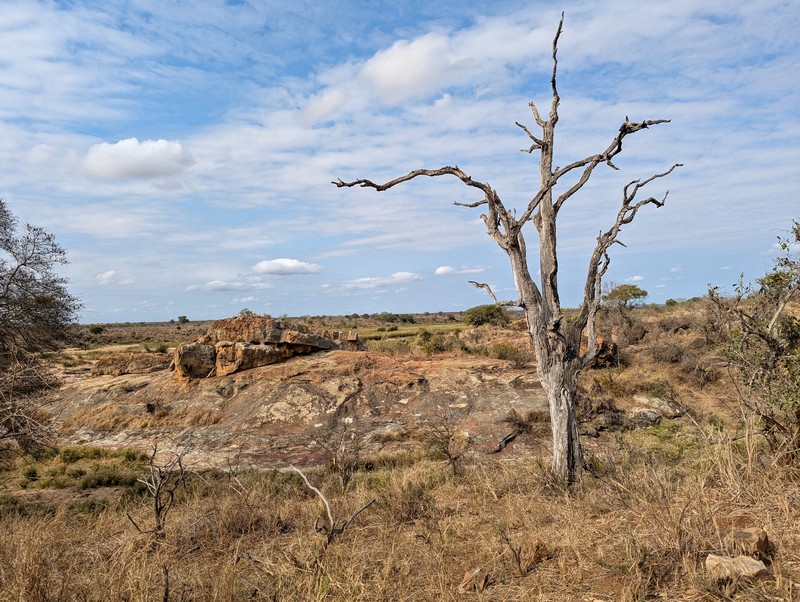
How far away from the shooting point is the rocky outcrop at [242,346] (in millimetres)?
20109

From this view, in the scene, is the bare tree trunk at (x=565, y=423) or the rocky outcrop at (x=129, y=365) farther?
the rocky outcrop at (x=129, y=365)

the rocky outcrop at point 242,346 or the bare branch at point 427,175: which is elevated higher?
the bare branch at point 427,175

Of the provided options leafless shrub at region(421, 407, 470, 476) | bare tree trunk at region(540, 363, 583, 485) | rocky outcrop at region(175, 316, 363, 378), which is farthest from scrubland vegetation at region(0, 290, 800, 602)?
rocky outcrop at region(175, 316, 363, 378)

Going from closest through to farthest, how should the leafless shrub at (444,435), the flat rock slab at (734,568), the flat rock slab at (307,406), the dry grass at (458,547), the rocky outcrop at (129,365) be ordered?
1. the flat rock slab at (734,568)
2. the dry grass at (458,547)
3. the leafless shrub at (444,435)
4. the flat rock slab at (307,406)
5. the rocky outcrop at (129,365)

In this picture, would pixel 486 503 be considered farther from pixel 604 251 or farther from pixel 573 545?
pixel 604 251

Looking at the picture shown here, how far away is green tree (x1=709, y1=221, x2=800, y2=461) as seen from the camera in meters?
6.60

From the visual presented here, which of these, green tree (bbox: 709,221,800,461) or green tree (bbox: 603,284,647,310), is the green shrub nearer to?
green tree (bbox: 603,284,647,310)

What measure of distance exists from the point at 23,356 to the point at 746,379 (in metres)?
14.4

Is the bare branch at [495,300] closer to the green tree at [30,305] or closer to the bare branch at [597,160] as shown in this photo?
the bare branch at [597,160]

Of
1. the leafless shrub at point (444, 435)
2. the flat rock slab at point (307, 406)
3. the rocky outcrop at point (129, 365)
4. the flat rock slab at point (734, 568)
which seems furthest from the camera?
the rocky outcrop at point (129, 365)

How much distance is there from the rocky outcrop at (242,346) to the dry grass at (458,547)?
40.7ft

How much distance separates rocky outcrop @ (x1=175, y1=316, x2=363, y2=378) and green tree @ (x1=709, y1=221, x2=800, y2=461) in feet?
49.5

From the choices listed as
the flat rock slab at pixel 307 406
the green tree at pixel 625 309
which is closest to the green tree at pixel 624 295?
the green tree at pixel 625 309

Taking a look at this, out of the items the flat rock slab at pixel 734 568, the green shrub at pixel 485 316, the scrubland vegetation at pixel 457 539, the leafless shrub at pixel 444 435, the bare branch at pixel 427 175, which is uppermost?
the bare branch at pixel 427 175
